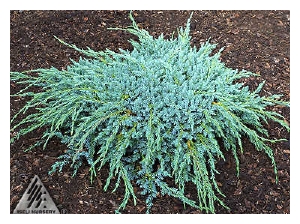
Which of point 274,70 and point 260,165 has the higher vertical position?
point 274,70

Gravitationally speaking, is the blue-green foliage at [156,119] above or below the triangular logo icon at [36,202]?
above

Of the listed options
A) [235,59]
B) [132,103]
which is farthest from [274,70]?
[132,103]

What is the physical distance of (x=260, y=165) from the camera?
10.8 feet

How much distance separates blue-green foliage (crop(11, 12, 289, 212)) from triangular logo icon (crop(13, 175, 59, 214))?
0.60 feet

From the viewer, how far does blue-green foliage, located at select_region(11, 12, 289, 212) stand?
293 centimetres

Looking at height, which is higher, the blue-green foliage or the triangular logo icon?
the blue-green foliage

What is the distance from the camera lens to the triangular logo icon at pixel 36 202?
9.76ft

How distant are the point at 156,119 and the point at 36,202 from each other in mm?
1063

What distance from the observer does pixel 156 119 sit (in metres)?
2.91

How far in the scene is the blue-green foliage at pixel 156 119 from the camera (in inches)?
115

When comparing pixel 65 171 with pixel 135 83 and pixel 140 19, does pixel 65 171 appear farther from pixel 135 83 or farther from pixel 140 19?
pixel 140 19

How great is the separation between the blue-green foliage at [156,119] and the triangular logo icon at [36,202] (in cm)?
18

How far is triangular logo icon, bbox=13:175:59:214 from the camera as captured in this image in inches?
117

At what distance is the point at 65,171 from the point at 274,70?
2.22 m
